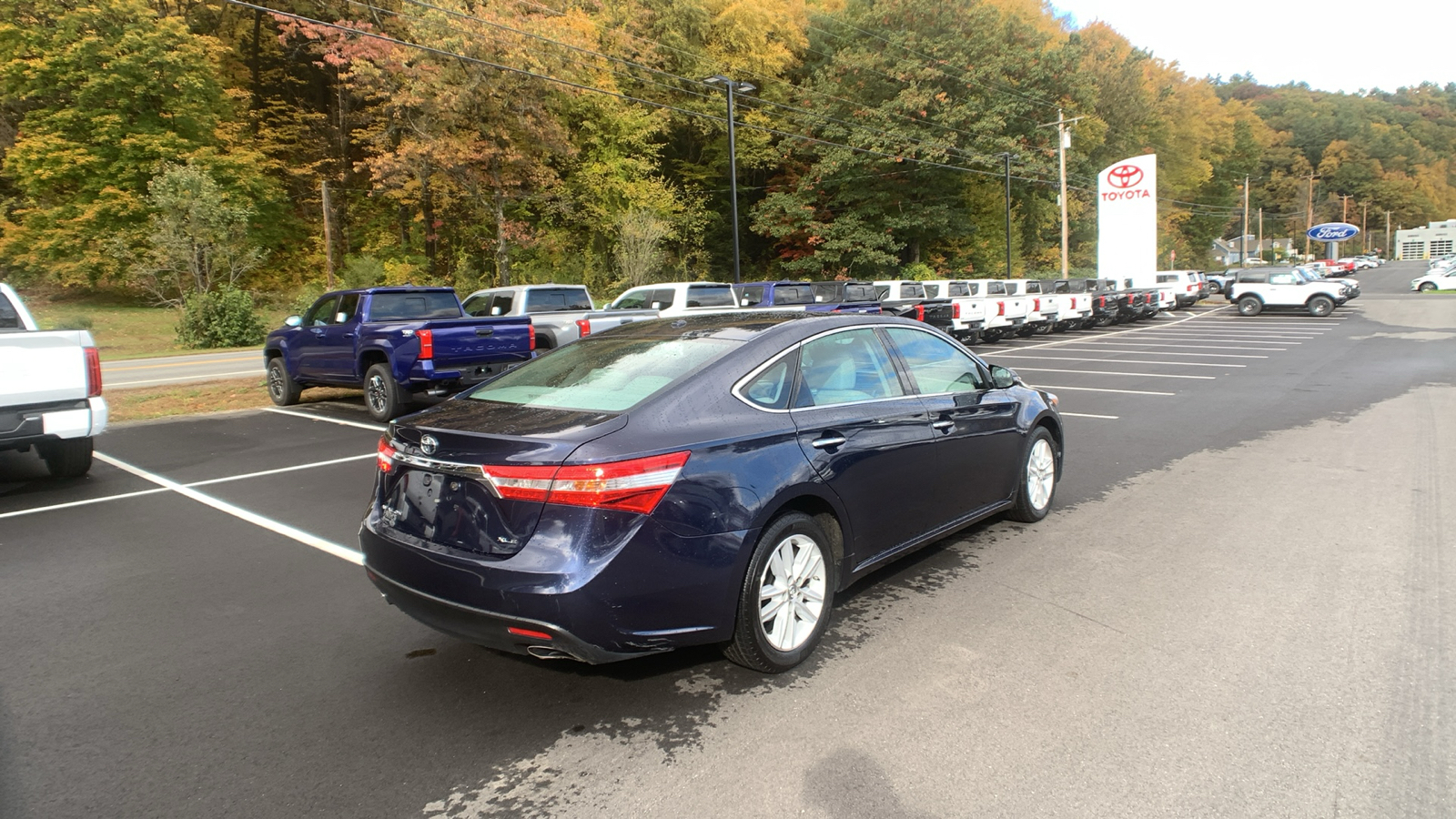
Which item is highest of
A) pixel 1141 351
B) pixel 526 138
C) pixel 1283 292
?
pixel 526 138

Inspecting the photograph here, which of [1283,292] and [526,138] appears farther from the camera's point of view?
[1283,292]

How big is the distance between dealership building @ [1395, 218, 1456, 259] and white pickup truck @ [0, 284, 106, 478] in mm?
161009

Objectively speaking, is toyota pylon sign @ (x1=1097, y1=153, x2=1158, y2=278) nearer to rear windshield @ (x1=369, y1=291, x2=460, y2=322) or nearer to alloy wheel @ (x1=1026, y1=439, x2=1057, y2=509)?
rear windshield @ (x1=369, y1=291, x2=460, y2=322)

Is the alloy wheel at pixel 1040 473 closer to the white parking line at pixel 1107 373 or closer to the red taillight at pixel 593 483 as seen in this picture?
the red taillight at pixel 593 483

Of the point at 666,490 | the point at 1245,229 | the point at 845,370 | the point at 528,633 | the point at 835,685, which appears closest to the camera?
the point at 528,633

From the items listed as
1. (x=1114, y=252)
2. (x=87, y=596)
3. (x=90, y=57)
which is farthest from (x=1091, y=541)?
(x=90, y=57)

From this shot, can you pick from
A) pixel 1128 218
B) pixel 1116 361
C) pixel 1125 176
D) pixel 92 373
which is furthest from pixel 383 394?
pixel 1125 176

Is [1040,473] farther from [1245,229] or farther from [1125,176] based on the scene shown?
[1245,229]

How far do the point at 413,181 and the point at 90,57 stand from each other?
43.6 ft

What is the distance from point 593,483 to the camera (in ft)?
10.1

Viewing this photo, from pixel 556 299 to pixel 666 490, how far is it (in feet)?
41.8

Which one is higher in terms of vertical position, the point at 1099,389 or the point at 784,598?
the point at 784,598

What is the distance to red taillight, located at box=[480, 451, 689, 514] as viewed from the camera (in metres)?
3.06

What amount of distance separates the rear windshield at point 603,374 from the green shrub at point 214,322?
81.4 feet
